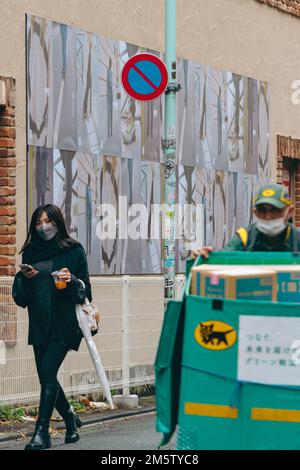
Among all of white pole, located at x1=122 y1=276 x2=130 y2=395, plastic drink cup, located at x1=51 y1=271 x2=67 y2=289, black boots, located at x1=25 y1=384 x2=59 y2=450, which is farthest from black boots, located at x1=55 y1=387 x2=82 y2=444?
white pole, located at x1=122 y1=276 x2=130 y2=395

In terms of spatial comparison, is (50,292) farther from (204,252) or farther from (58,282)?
(204,252)

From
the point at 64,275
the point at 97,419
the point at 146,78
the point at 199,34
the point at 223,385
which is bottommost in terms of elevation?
the point at 97,419

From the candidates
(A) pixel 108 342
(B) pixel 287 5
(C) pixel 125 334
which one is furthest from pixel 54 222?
(B) pixel 287 5

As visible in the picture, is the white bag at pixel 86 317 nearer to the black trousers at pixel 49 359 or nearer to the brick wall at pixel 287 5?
the black trousers at pixel 49 359

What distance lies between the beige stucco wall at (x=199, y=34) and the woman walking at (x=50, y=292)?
2.80 m

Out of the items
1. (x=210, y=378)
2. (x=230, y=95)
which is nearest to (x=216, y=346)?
(x=210, y=378)

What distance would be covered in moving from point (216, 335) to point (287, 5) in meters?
13.0

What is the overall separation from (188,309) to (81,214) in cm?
690

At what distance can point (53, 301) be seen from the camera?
10492 mm

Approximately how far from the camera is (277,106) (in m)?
19.1

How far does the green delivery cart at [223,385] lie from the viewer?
7.15 metres

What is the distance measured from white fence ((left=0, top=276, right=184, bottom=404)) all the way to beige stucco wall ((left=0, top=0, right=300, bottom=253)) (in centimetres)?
108

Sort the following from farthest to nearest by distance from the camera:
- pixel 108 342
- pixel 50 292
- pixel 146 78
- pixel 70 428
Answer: pixel 108 342
pixel 146 78
pixel 70 428
pixel 50 292

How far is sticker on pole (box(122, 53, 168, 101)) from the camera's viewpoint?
518 inches
